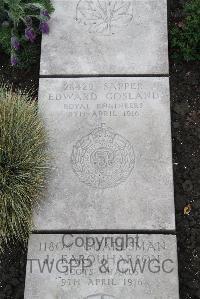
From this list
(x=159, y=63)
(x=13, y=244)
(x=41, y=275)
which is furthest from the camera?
(x=159, y=63)

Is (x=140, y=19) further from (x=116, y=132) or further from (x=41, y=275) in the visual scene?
(x=41, y=275)

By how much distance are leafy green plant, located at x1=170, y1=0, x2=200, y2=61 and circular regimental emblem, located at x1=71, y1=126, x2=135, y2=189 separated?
1.09 m

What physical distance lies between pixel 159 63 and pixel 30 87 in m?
1.19

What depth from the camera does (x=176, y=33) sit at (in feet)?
15.2

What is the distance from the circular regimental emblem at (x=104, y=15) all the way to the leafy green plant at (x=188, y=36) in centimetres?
46

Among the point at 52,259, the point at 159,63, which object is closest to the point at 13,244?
the point at 52,259

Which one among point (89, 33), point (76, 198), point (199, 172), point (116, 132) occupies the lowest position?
point (76, 198)

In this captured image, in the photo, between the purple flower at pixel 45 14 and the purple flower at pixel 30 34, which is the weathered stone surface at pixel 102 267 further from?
the purple flower at pixel 45 14

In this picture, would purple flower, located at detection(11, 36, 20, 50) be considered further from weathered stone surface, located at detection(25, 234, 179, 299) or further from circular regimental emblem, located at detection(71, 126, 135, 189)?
weathered stone surface, located at detection(25, 234, 179, 299)

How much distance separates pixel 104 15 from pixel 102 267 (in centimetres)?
232

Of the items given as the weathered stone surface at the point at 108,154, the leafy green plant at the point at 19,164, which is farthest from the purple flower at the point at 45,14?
the leafy green plant at the point at 19,164

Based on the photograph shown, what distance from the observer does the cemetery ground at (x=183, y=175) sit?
394 cm

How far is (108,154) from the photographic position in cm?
406

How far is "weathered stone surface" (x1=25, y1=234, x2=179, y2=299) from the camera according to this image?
3.66 metres
